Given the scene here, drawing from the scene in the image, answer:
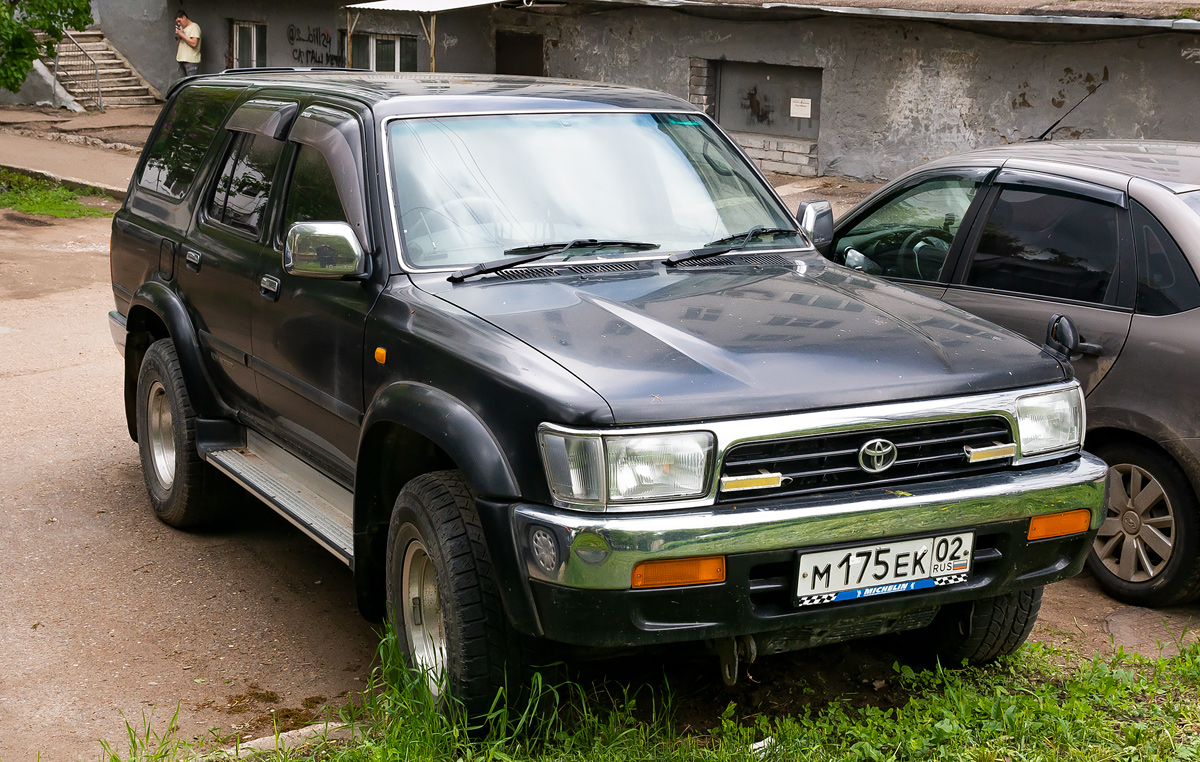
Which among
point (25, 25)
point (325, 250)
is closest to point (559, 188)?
point (325, 250)

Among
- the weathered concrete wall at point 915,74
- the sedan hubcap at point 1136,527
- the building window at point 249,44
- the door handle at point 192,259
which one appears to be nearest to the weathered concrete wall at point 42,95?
the building window at point 249,44

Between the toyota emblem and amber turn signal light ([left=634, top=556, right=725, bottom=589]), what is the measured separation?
471 millimetres

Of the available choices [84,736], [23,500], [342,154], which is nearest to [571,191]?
[342,154]

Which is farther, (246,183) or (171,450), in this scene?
(171,450)

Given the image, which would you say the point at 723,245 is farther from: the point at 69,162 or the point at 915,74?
the point at 69,162

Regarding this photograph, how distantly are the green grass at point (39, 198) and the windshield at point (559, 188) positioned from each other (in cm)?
1178

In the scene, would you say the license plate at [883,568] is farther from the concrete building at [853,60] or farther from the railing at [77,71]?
the railing at [77,71]

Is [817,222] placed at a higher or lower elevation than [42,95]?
lower

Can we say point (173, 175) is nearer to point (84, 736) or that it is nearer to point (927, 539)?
point (84, 736)

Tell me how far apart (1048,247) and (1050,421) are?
1.68m

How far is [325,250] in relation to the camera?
148 inches

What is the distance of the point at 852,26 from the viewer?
1573 cm

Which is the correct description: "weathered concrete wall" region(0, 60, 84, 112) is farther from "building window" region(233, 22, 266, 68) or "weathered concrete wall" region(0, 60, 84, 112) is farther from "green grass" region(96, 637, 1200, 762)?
"green grass" region(96, 637, 1200, 762)

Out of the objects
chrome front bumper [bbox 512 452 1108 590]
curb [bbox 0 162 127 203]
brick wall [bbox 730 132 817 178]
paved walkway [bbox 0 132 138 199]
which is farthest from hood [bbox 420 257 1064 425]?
brick wall [bbox 730 132 817 178]
